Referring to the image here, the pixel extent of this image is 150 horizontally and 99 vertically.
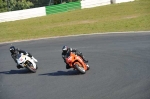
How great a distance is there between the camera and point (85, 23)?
3338 cm

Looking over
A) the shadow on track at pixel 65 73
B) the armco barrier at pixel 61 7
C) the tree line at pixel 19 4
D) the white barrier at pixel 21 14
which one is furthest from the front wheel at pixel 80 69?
the tree line at pixel 19 4

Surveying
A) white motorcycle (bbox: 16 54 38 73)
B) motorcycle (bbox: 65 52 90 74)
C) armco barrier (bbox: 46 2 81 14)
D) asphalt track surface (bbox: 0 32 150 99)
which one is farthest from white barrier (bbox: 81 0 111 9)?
motorcycle (bbox: 65 52 90 74)

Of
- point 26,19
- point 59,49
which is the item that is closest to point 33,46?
point 59,49

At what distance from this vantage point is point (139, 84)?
1084 centimetres

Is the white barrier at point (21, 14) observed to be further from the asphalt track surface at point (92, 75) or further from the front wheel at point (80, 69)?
the front wheel at point (80, 69)

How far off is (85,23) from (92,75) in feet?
68.0

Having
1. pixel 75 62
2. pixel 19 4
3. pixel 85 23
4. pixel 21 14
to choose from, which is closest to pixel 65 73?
pixel 75 62

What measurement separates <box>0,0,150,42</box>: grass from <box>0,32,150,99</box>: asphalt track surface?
757cm

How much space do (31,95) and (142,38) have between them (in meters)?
11.6

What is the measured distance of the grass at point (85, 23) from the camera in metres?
29.1

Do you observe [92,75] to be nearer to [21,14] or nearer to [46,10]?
[21,14]

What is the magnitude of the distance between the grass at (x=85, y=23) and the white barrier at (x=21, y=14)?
5.24ft

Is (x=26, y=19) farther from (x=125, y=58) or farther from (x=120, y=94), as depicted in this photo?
(x=120, y=94)

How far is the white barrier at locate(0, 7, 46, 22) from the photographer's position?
40812 millimetres
